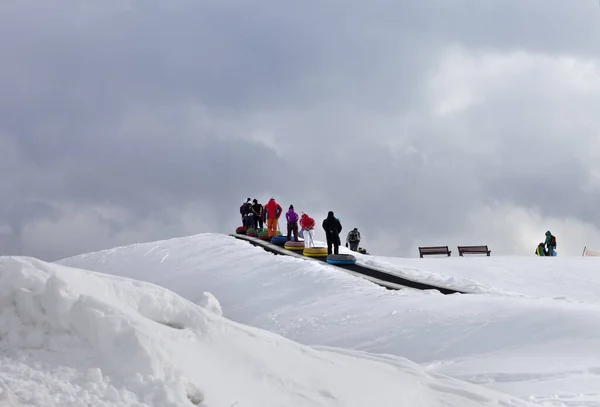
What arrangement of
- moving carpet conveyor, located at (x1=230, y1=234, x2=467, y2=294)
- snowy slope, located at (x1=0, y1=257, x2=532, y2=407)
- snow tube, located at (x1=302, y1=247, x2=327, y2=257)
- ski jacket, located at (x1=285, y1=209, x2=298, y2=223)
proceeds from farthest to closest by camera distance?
ski jacket, located at (x1=285, y1=209, x2=298, y2=223) < snow tube, located at (x1=302, y1=247, x2=327, y2=257) < moving carpet conveyor, located at (x1=230, y1=234, x2=467, y2=294) < snowy slope, located at (x1=0, y1=257, x2=532, y2=407)

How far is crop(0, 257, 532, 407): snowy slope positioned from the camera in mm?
5605

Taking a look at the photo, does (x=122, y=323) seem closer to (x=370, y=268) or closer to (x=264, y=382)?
(x=264, y=382)

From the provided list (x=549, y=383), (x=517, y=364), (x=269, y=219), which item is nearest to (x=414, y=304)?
(x=517, y=364)

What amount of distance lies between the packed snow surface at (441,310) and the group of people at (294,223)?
1.57 m

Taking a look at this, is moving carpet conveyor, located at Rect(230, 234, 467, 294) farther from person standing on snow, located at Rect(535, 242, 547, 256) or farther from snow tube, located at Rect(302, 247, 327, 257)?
person standing on snow, located at Rect(535, 242, 547, 256)

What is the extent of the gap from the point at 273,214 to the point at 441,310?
67.6 feet

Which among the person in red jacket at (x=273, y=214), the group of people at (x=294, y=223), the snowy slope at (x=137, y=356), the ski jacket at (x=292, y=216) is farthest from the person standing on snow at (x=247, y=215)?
the snowy slope at (x=137, y=356)

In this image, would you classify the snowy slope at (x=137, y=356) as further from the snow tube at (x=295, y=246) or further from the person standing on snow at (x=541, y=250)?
the person standing on snow at (x=541, y=250)

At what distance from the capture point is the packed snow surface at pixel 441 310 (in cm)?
1015

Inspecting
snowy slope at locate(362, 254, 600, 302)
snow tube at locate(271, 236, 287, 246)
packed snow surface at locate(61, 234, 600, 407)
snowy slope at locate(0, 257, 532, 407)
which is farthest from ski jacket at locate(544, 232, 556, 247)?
snowy slope at locate(0, 257, 532, 407)

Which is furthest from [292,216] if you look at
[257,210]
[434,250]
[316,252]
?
[434,250]

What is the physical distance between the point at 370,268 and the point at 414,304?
10.2 m

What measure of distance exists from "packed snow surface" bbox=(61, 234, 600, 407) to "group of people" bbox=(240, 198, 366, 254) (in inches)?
61.8

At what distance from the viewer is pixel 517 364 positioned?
10406 millimetres
